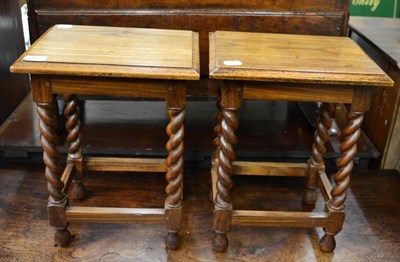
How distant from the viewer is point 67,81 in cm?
118

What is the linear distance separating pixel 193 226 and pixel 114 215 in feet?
0.99

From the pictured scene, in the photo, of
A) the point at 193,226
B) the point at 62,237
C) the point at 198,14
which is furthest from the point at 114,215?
the point at 198,14

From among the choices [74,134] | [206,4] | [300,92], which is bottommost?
[74,134]

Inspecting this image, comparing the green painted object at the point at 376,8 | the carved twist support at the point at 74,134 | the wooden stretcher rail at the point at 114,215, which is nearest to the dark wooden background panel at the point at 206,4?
the carved twist support at the point at 74,134

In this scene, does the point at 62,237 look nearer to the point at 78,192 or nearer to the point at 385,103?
the point at 78,192

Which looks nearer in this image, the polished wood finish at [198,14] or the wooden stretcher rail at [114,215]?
the wooden stretcher rail at [114,215]

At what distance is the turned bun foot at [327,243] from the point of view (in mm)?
1400

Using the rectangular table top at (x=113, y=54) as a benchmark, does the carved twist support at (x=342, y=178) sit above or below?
below

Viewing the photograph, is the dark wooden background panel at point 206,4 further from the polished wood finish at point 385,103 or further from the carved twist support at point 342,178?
the carved twist support at point 342,178

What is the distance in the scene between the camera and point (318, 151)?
5.06ft

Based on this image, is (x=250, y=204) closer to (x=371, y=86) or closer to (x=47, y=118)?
(x=371, y=86)

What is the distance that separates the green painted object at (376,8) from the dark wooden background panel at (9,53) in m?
2.01

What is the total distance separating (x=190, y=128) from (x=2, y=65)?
84cm

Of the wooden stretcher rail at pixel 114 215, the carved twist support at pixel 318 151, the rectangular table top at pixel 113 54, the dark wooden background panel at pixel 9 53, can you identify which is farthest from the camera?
the dark wooden background panel at pixel 9 53
